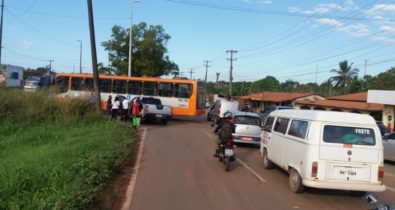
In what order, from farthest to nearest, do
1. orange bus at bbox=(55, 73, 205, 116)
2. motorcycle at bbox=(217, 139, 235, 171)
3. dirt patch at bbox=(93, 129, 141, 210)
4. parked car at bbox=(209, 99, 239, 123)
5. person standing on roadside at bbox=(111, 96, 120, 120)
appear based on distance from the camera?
parked car at bbox=(209, 99, 239, 123)
orange bus at bbox=(55, 73, 205, 116)
person standing on roadside at bbox=(111, 96, 120, 120)
motorcycle at bbox=(217, 139, 235, 171)
dirt patch at bbox=(93, 129, 141, 210)

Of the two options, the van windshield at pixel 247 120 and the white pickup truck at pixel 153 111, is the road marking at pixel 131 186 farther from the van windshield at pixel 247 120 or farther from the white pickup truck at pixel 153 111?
the white pickup truck at pixel 153 111

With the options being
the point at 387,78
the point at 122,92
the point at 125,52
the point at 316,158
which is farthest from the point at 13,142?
the point at 387,78

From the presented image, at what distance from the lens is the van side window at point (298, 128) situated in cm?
1094

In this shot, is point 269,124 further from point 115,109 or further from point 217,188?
point 115,109

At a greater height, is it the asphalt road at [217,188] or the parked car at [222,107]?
the parked car at [222,107]

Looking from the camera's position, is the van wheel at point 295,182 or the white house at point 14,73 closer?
the van wheel at point 295,182

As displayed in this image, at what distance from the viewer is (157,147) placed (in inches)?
737

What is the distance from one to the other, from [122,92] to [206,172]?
23184 millimetres

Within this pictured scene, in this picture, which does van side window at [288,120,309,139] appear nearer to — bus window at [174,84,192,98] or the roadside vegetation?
the roadside vegetation

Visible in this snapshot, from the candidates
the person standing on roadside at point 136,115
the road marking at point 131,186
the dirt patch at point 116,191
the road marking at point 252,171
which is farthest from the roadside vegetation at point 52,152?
the road marking at point 252,171

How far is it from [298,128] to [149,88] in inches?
983

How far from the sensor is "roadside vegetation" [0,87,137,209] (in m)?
7.71

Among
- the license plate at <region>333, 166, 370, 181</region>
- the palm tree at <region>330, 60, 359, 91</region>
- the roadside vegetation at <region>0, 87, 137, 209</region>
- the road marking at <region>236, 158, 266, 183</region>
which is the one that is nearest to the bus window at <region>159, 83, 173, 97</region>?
the roadside vegetation at <region>0, 87, 137, 209</region>

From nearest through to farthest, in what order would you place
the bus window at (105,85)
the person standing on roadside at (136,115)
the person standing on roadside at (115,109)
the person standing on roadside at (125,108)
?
the person standing on roadside at (136,115), the person standing on roadside at (115,109), the person standing on roadside at (125,108), the bus window at (105,85)
